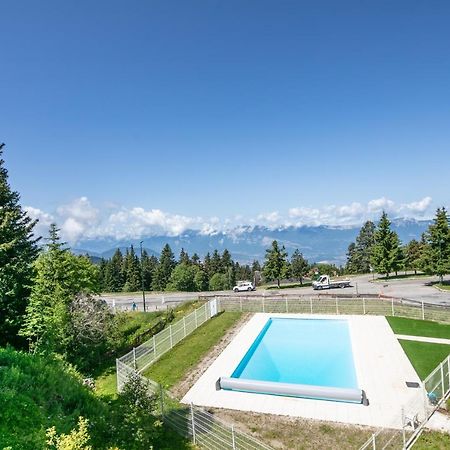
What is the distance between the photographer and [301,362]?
2325cm

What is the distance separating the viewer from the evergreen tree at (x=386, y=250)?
159ft

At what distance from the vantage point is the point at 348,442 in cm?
1252

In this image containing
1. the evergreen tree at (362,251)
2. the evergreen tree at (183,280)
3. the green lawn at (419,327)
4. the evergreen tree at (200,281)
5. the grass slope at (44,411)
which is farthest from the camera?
the evergreen tree at (362,251)

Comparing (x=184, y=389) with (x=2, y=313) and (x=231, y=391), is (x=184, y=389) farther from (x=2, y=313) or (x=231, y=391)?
(x=2, y=313)

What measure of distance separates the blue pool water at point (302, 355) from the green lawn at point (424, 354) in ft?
9.89

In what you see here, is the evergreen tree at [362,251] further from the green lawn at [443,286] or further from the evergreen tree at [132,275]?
the evergreen tree at [132,275]

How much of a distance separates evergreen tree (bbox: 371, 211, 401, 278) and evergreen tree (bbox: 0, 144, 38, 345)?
137ft

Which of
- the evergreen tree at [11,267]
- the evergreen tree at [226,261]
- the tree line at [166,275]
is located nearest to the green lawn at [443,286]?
the evergreen tree at [11,267]

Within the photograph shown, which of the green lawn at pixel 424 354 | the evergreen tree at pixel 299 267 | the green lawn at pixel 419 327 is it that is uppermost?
the evergreen tree at pixel 299 267

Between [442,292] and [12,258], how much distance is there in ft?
127

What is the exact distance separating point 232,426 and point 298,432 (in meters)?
2.75

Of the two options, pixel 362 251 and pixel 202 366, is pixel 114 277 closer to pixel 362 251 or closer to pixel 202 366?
pixel 362 251

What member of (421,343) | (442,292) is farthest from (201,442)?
(442,292)

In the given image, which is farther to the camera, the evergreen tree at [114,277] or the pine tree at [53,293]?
the evergreen tree at [114,277]
